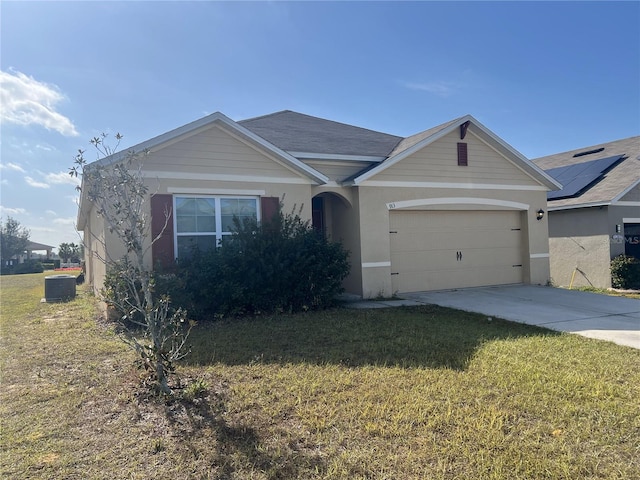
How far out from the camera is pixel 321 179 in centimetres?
1080

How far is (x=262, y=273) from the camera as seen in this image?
895cm

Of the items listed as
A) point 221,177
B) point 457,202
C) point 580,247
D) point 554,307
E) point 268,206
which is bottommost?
point 554,307

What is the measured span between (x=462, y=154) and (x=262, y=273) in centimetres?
729

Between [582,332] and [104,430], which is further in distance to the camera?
[582,332]

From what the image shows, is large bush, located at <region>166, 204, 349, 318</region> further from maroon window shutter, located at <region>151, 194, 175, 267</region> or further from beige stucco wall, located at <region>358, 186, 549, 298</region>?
beige stucco wall, located at <region>358, 186, 549, 298</region>

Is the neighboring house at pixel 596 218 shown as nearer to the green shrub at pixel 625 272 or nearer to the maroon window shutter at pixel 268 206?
the green shrub at pixel 625 272

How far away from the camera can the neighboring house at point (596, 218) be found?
14.8 m

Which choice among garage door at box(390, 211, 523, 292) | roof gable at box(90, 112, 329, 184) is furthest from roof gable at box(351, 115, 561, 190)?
roof gable at box(90, 112, 329, 184)

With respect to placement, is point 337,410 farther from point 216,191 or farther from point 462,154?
point 462,154

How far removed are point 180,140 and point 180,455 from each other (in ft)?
25.0

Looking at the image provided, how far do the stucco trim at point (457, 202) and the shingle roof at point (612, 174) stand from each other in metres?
3.50

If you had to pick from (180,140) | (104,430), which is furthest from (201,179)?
(104,430)

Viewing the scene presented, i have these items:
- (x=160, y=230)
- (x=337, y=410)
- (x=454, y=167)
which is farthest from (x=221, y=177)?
(x=337, y=410)

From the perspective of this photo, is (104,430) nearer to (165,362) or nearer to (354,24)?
(165,362)
